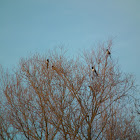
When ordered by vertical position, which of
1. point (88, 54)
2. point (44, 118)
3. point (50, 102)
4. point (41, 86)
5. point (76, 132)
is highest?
point (88, 54)

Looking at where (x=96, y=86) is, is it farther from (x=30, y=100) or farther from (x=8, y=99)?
(x=8, y=99)

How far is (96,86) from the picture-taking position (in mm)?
7188

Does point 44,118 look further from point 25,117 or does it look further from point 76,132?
point 76,132

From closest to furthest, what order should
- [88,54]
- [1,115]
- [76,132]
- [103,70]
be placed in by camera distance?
1. [76,132]
2. [103,70]
3. [88,54]
4. [1,115]

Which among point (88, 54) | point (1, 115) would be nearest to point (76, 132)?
point (88, 54)

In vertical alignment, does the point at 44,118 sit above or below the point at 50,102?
below

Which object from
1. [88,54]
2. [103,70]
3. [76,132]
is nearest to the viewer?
[76,132]

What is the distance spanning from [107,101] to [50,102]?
2.18 m

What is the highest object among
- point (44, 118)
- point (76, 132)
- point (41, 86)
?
point (41, 86)

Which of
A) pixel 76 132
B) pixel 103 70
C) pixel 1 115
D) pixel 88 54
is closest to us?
pixel 76 132

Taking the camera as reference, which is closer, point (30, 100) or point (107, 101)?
point (107, 101)

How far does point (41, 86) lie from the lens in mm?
8109

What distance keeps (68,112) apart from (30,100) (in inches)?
70.4

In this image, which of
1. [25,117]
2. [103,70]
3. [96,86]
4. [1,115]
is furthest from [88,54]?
[1,115]
